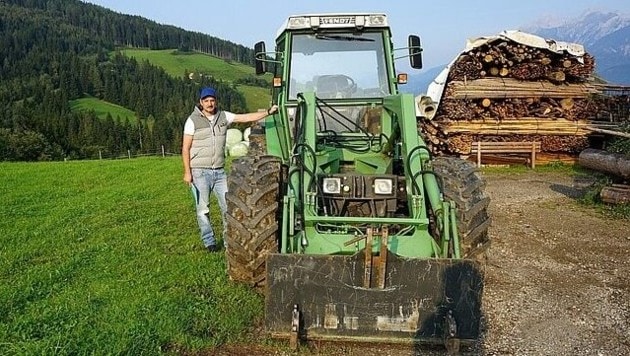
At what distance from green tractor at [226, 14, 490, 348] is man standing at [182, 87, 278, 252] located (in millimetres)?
624

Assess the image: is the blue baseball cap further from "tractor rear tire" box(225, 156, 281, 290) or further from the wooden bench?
the wooden bench

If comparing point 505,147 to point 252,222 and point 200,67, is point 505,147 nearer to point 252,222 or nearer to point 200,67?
point 252,222

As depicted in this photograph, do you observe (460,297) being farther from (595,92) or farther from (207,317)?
(595,92)

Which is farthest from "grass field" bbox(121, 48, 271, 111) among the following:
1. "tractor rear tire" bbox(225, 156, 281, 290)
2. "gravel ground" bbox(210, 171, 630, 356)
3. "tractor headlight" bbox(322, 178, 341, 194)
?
"tractor rear tire" bbox(225, 156, 281, 290)

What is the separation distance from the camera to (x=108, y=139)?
70.7 meters

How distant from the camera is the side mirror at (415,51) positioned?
6656 mm

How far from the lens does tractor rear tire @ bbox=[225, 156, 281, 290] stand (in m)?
4.83

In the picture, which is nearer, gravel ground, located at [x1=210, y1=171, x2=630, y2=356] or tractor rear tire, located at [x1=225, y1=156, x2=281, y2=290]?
gravel ground, located at [x1=210, y1=171, x2=630, y2=356]

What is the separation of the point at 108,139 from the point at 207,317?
230 feet

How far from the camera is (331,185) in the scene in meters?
5.38

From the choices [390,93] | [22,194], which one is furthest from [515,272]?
[22,194]

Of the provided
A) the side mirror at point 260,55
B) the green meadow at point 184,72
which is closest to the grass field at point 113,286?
the side mirror at point 260,55

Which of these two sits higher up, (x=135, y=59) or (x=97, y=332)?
(x=135, y=59)

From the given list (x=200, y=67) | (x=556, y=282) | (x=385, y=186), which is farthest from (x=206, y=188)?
(x=200, y=67)
